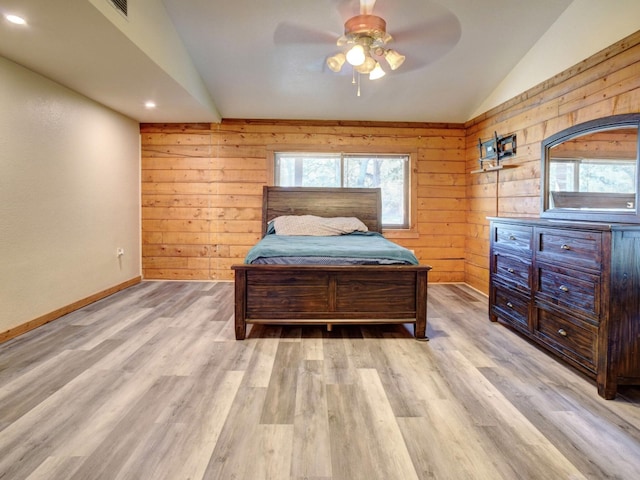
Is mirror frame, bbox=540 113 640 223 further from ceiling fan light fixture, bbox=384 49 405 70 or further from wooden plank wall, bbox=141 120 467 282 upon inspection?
wooden plank wall, bbox=141 120 467 282

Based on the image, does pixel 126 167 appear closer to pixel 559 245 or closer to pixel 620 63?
pixel 559 245

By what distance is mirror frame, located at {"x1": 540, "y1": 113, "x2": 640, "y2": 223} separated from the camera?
229 cm

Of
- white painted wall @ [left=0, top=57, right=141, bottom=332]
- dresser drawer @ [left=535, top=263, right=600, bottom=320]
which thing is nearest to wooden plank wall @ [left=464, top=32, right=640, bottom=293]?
dresser drawer @ [left=535, top=263, right=600, bottom=320]

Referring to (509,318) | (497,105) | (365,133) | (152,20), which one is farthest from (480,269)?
(152,20)

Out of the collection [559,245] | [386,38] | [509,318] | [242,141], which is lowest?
[509,318]

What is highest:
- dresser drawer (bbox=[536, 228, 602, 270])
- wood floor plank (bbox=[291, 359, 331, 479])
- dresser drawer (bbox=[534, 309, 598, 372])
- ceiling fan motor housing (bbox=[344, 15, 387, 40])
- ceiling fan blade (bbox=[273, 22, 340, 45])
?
ceiling fan blade (bbox=[273, 22, 340, 45])

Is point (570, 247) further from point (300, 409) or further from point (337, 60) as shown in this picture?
point (337, 60)

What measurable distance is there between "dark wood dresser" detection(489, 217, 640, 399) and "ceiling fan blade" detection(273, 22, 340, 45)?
223cm

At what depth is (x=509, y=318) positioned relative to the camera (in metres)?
2.95

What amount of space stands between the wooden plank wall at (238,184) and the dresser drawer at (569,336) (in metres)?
2.45

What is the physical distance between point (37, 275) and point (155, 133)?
2.47 m

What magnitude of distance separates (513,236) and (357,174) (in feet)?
8.03

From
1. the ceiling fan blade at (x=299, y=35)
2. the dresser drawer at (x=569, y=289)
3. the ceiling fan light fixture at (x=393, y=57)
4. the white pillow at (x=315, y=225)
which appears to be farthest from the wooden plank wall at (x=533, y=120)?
the ceiling fan blade at (x=299, y=35)

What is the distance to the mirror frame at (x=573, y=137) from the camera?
229 centimetres
